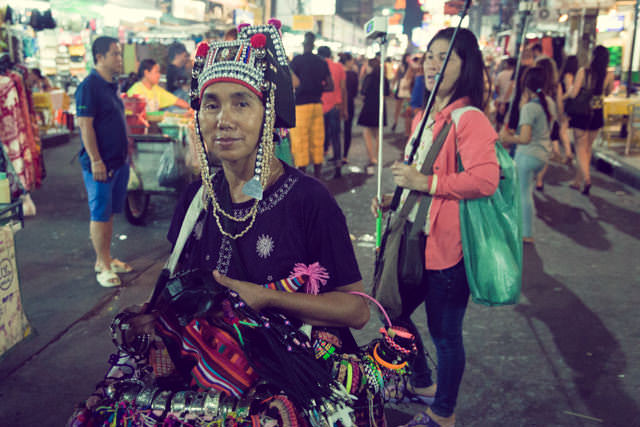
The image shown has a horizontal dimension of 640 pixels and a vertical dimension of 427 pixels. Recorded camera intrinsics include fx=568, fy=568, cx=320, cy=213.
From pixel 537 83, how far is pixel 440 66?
372 cm

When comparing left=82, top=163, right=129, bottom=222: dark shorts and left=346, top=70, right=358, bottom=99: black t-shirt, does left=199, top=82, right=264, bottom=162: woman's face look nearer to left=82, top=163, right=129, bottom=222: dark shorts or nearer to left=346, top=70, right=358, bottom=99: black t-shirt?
left=82, top=163, right=129, bottom=222: dark shorts

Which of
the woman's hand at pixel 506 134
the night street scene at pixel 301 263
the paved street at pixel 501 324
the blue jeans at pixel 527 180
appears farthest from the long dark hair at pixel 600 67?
the woman's hand at pixel 506 134

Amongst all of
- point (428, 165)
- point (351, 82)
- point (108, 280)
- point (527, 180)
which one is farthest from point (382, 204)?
point (351, 82)

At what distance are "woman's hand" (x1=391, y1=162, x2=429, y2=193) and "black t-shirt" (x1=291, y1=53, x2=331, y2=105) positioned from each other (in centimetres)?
580

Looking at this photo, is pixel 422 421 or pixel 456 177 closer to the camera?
pixel 456 177

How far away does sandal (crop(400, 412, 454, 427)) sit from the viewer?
120 inches

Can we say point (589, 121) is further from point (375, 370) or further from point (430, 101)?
point (375, 370)

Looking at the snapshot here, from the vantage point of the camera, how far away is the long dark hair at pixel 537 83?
237 inches

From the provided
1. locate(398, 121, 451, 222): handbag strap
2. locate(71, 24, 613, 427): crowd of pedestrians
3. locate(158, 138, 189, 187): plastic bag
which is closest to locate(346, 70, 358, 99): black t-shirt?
locate(71, 24, 613, 427): crowd of pedestrians

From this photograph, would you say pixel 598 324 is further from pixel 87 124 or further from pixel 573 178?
pixel 573 178

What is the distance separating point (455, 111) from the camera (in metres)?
2.74

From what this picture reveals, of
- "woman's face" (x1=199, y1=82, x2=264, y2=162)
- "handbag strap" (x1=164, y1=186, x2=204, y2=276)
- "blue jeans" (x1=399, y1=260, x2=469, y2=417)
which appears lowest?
"blue jeans" (x1=399, y1=260, x2=469, y2=417)

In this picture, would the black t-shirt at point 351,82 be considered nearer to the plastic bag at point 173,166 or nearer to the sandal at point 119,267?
the plastic bag at point 173,166

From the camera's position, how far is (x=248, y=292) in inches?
62.6
